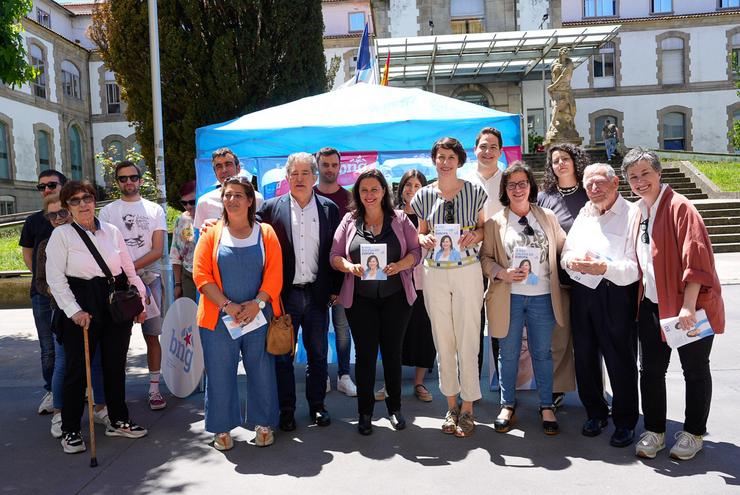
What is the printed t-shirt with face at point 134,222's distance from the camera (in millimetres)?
4871

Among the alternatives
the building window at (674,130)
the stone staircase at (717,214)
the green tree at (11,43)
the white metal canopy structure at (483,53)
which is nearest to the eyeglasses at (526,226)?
the green tree at (11,43)

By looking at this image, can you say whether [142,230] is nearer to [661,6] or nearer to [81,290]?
[81,290]

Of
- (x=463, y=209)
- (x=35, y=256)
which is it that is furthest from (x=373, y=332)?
(x=35, y=256)

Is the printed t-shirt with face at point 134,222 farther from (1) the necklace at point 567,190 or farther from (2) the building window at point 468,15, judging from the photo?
(2) the building window at point 468,15

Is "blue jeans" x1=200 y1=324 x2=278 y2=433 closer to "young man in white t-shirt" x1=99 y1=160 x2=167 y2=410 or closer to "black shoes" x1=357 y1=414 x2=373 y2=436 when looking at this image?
"black shoes" x1=357 y1=414 x2=373 y2=436

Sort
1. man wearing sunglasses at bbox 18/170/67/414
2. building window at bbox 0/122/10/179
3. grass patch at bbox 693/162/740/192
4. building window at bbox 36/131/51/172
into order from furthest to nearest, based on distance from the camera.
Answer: building window at bbox 36/131/51/172 < building window at bbox 0/122/10/179 < grass patch at bbox 693/162/740/192 < man wearing sunglasses at bbox 18/170/67/414

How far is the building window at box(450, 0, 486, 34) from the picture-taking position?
91.4ft

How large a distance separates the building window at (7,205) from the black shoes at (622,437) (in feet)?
99.9

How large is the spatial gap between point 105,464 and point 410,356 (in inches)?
93.1

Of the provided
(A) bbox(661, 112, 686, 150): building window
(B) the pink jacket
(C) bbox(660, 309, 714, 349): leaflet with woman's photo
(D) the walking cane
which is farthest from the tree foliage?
(A) bbox(661, 112, 686, 150): building window

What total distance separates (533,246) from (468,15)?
2601 centimetres

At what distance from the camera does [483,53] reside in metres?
24.1

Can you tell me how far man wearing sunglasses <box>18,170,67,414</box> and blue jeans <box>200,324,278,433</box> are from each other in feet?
5.23

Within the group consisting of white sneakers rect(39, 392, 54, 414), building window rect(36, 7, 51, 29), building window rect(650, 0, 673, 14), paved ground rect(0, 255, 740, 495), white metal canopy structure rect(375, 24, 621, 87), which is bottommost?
paved ground rect(0, 255, 740, 495)
